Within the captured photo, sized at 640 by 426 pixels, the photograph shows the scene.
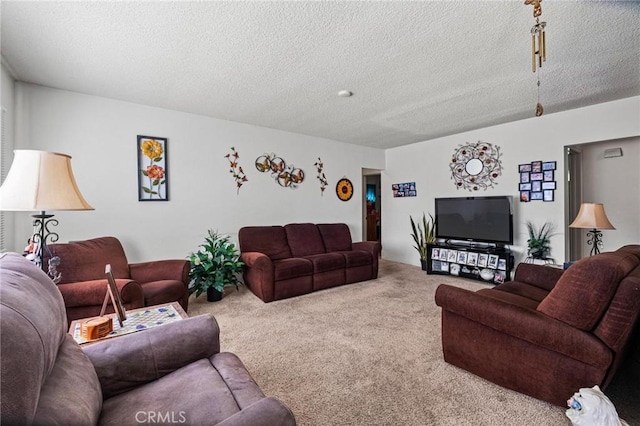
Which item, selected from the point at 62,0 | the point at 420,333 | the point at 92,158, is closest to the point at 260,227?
the point at 92,158

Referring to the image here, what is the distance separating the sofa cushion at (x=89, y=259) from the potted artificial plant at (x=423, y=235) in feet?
14.4

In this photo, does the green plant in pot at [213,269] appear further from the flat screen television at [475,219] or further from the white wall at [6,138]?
the flat screen television at [475,219]

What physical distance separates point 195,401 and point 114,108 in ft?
11.4

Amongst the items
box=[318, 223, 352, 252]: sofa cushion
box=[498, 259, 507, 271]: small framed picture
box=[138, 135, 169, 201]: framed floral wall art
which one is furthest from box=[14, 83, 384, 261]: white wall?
box=[498, 259, 507, 271]: small framed picture

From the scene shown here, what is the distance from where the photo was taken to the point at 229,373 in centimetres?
119

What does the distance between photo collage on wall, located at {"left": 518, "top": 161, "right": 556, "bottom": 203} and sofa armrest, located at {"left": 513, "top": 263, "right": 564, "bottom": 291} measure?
175 cm

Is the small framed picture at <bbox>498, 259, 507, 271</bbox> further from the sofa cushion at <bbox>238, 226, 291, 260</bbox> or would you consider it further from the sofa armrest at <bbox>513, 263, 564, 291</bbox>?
the sofa cushion at <bbox>238, 226, 291, 260</bbox>

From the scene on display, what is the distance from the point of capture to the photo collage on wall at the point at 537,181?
373 cm

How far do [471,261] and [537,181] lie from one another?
4.70 ft

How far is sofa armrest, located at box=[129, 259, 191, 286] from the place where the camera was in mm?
2929

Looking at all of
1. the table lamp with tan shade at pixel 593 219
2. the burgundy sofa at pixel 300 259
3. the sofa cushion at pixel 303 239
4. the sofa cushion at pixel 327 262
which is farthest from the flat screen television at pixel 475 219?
the sofa cushion at pixel 303 239

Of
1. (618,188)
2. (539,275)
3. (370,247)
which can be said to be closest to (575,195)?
(618,188)

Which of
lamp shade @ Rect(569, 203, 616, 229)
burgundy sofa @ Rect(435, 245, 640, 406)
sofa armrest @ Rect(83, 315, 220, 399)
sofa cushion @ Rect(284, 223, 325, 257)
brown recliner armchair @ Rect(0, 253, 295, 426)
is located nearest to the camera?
brown recliner armchair @ Rect(0, 253, 295, 426)

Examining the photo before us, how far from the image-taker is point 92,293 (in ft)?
6.99
